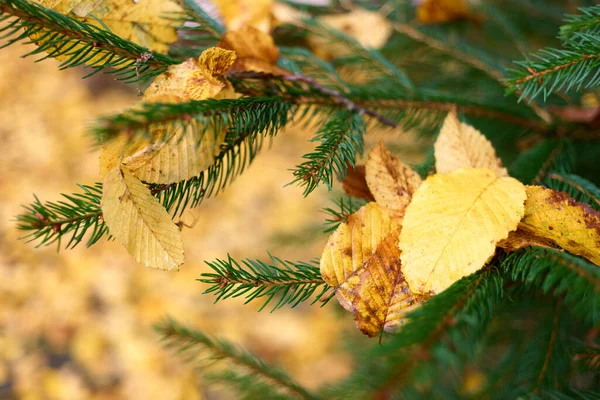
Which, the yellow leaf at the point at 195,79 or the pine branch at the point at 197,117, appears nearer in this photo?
the pine branch at the point at 197,117

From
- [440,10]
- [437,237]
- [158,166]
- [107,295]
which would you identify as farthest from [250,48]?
[107,295]

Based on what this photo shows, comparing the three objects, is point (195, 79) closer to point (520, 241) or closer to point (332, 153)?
point (332, 153)

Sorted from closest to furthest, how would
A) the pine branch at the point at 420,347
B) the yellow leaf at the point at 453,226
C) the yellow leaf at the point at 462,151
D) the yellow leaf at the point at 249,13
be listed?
the pine branch at the point at 420,347
the yellow leaf at the point at 453,226
the yellow leaf at the point at 462,151
the yellow leaf at the point at 249,13

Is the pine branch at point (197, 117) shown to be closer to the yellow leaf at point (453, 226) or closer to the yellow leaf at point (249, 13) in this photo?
the yellow leaf at point (453, 226)

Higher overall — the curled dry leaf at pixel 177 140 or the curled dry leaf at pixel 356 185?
the curled dry leaf at pixel 177 140

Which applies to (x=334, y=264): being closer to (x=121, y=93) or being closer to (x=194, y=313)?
(x=194, y=313)

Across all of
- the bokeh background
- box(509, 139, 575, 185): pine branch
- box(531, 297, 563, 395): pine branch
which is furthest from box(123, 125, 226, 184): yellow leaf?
the bokeh background

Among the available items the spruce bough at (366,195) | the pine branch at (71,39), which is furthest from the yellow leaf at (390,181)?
the pine branch at (71,39)
